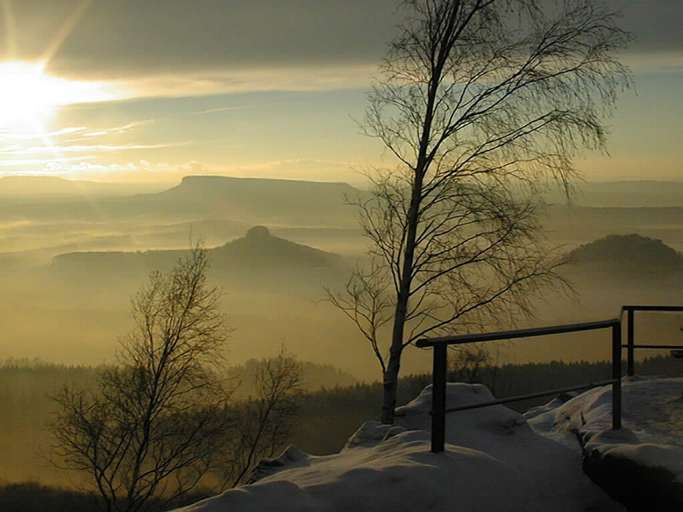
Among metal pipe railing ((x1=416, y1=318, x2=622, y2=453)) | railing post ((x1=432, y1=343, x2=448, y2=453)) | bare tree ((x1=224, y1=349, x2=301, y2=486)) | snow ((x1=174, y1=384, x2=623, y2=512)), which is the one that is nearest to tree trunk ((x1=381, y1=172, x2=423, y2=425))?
snow ((x1=174, y1=384, x2=623, y2=512))

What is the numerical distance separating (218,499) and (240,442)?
2431cm

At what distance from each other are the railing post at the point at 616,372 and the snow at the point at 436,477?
60 cm

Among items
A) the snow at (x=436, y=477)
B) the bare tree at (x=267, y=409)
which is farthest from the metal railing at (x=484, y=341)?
the bare tree at (x=267, y=409)

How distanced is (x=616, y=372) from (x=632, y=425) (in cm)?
139

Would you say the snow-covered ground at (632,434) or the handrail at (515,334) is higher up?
the handrail at (515,334)

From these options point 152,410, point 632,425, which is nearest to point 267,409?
point 152,410

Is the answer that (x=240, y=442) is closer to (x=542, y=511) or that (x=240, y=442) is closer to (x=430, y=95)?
(x=430, y=95)

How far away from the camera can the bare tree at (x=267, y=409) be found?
29366 mm

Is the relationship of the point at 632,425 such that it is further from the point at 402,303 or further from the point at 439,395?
the point at 402,303

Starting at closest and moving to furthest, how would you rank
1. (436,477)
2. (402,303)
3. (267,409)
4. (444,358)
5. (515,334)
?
(436,477), (444,358), (515,334), (402,303), (267,409)

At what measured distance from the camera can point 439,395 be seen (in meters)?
6.43

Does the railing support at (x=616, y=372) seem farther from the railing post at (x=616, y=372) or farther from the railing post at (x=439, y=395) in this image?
the railing post at (x=439, y=395)

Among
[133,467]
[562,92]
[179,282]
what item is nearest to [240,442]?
[133,467]

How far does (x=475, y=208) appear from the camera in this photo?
14008mm
